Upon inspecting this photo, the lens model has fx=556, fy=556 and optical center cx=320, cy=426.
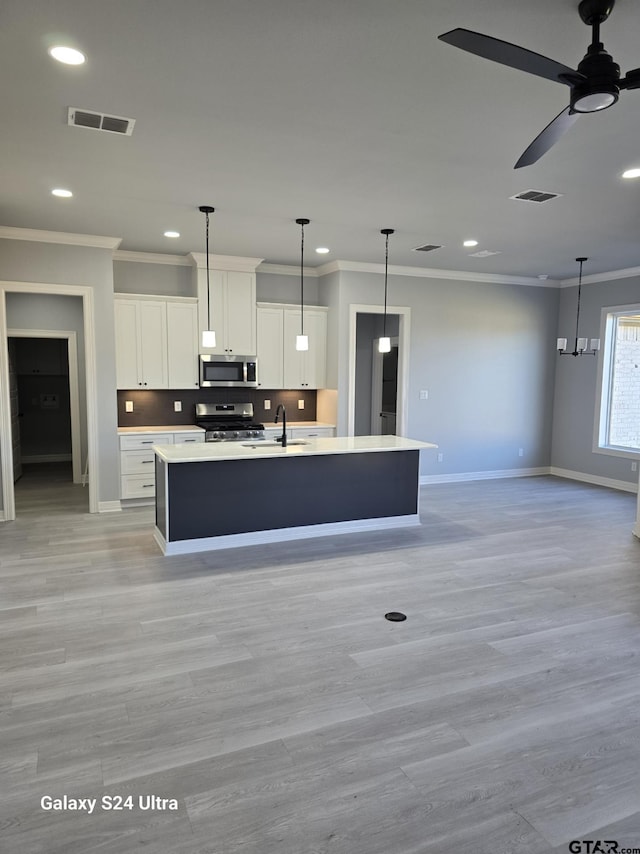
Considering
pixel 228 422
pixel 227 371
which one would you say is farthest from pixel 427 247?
pixel 228 422

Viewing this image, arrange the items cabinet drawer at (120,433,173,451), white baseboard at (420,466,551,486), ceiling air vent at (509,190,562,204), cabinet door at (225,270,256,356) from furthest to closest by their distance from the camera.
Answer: white baseboard at (420,466,551,486) < cabinet door at (225,270,256,356) < cabinet drawer at (120,433,173,451) < ceiling air vent at (509,190,562,204)

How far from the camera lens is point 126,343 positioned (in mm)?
6504

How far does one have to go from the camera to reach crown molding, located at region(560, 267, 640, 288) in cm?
744

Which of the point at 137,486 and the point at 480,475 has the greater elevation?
the point at 137,486

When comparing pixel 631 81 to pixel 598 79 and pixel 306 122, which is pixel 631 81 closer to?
pixel 598 79

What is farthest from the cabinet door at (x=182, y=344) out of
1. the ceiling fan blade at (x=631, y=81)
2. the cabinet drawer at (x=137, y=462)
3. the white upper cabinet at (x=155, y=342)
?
the ceiling fan blade at (x=631, y=81)

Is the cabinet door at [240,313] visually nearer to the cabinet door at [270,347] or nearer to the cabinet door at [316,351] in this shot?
the cabinet door at [270,347]

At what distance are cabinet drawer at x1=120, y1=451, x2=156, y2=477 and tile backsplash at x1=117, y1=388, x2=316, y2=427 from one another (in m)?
0.73

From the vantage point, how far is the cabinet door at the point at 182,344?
22.0 ft

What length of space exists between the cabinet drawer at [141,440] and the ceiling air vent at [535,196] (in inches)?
172

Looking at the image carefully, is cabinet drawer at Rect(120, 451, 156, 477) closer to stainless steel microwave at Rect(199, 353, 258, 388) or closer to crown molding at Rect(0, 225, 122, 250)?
stainless steel microwave at Rect(199, 353, 258, 388)

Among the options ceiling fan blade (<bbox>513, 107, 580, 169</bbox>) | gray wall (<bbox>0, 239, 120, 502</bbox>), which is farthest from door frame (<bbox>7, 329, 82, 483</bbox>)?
ceiling fan blade (<bbox>513, 107, 580, 169</bbox>)

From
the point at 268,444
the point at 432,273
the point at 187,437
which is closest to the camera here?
the point at 268,444

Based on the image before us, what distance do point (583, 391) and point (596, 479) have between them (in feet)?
4.30
